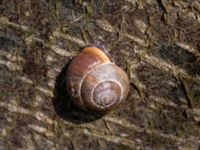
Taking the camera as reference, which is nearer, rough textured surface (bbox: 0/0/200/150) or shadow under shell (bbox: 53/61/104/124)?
rough textured surface (bbox: 0/0/200/150)

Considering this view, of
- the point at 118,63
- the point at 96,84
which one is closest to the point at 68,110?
the point at 96,84

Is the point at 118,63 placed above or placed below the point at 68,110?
above

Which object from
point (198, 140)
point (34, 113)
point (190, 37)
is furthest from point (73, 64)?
point (198, 140)

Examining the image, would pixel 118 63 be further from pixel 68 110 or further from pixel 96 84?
pixel 68 110

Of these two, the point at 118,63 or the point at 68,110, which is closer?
the point at 118,63

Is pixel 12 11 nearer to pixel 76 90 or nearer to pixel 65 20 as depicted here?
pixel 65 20
